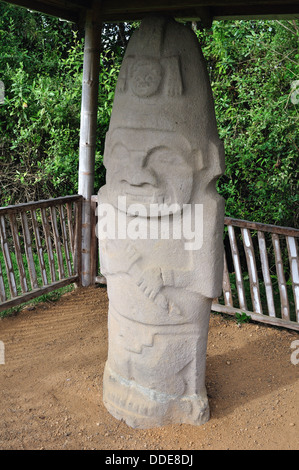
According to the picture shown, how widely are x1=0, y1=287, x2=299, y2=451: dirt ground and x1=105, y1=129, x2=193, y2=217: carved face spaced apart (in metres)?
1.56

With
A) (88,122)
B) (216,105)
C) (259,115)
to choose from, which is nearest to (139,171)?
(88,122)

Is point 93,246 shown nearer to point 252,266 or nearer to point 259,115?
point 252,266

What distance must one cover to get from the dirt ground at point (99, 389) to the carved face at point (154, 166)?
5.11 ft

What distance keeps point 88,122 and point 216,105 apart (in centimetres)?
196

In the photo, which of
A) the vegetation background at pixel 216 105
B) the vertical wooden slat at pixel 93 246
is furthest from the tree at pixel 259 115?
the vertical wooden slat at pixel 93 246

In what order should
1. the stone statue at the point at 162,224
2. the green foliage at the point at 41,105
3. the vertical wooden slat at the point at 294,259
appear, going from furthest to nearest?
the green foliage at the point at 41,105 < the vertical wooden slat at the point at 294,259 < the stone statue at the point at 162,224

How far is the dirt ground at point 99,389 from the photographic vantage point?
3148mm

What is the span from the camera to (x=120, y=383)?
333 cm

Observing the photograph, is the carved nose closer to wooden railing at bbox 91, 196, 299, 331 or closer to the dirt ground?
the dirt ground

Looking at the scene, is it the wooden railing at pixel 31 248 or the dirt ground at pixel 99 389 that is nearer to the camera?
the dirt ground at pixel 99 389

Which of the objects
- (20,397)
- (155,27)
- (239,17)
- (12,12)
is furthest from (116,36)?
(20,397)

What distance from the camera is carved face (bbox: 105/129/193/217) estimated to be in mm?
2803

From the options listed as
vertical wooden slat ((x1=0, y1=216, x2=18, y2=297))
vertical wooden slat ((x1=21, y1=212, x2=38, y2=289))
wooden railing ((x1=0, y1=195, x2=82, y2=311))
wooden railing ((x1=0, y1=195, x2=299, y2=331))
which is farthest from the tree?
vertical wooden slat ((x1=0, y1=216, x2=18, y2=297))

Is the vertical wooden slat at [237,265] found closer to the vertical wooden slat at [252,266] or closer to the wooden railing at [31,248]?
the vertical wooden slat at [252,266]
